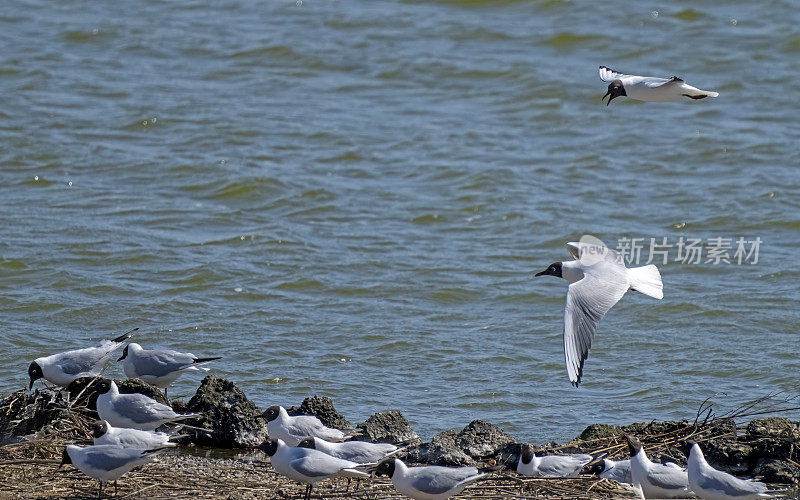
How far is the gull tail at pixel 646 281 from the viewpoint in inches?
329

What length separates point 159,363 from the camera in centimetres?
784

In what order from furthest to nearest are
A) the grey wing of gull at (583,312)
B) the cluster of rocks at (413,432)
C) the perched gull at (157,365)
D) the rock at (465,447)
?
1. the perched gull at (157,365)
2. the grey wing of gull at (583,312)
3. the cluster of rocks at (413,432)
4. the rock at (465,447)

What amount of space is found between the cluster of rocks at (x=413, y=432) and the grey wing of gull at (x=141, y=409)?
0.72ft

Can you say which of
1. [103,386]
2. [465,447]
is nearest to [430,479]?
[465,447]

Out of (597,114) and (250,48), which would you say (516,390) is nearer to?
(597,114)

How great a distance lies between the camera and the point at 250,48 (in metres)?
19.6

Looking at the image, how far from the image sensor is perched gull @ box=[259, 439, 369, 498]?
609 centimetres

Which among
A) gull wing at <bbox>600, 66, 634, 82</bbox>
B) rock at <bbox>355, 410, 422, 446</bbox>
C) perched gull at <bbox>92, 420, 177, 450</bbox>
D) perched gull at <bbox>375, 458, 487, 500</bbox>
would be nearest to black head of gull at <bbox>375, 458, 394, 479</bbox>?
perched gull at <bbox>375, 458, 487, 500</bbox>

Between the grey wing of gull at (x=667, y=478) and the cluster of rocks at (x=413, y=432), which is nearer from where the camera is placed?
the grey wing of gull at (x=667, y=478)

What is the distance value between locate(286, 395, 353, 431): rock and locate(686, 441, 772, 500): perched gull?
2.24 metres

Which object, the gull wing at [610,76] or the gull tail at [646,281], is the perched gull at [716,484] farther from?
the gull wing at [610,76]

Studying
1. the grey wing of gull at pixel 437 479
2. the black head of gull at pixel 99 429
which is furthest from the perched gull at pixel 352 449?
the black head of gull at pixel 99 429

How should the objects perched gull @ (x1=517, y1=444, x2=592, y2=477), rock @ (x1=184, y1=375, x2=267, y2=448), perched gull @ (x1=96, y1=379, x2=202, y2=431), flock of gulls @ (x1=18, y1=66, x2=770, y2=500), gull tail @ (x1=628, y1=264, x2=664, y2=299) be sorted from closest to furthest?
1. flock of gulls @ (x1=18, y1=66, x2=770, y2=500)
2. perched gull @ (x1=517, y1=444, x2=592, y2=477)
3. perched gull @ (x1=96, y1=379, x2=202, y2=431)
4. rock @ (x1=184, y1=375, x2=267, y2=448)
5. gull tail @ (x1=628, y1=264, x2=664, y2=299)

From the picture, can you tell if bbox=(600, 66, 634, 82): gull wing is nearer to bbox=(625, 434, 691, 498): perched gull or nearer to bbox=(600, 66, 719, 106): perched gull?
bbox=(600, 66, 719, 106): perched gull
